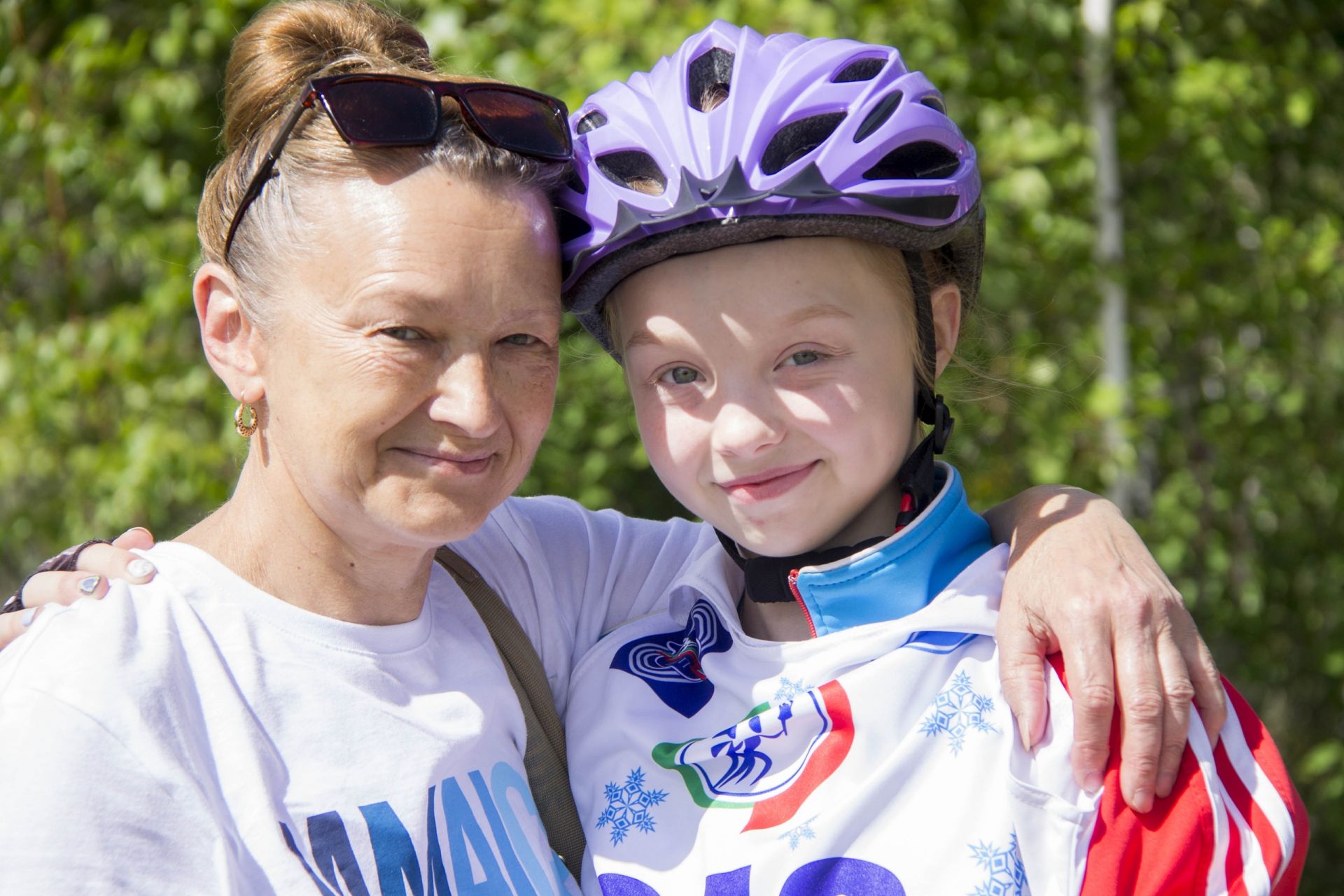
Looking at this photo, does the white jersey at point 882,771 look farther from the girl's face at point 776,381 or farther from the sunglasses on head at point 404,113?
the sunglasses on head at point 404,113

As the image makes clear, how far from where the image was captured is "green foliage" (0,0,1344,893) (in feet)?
12.9

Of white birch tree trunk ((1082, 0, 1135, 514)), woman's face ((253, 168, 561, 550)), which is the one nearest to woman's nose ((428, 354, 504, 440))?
woman's face ((253, 168, 561, 550))

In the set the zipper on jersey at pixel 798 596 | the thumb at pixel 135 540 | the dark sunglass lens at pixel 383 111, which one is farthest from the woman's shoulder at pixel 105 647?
the zipper on jersey at pixel 798 596

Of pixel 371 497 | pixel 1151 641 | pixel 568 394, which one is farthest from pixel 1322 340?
pixel 371 497

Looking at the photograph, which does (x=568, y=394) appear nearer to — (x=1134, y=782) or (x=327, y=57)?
(x=327, y=57)

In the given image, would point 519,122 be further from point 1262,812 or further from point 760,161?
point 1262,812

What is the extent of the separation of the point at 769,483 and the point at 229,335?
88 cm

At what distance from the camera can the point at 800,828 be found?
1812 millimetres

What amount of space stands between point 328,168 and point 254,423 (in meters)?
0.44

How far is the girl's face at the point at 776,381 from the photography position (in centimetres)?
192

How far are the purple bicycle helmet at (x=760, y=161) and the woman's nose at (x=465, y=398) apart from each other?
1.01 ft

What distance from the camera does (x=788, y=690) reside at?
6.45ft

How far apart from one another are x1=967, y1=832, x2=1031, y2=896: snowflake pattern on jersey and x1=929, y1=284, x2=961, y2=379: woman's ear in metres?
0.82

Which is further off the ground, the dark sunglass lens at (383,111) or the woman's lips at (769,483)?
the dark sunglass lens at (383,111)
